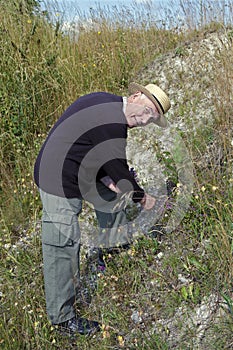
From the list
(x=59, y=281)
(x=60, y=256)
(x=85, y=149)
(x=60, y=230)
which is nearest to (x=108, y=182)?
(x=85, y=149)

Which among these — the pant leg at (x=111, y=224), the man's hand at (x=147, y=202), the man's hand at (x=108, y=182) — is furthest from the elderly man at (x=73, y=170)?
the pant leg at (x=111, y=224)

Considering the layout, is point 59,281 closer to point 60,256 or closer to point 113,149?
point 60,256

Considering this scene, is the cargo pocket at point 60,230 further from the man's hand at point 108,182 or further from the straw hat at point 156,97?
the straw hat at point 156,97

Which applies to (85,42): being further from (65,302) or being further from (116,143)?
(65,302)

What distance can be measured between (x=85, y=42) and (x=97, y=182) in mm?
3230

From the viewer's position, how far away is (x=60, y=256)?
9.46 feet

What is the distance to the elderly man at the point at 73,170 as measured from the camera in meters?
2.81

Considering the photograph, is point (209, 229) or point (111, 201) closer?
point (209, 229)

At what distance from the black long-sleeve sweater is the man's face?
6cm

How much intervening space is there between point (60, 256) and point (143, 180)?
148 cm

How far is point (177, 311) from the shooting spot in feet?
8.50

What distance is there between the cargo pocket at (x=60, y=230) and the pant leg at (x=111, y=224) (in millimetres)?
480

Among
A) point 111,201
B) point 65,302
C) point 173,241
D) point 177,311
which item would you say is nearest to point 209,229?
point 173,241

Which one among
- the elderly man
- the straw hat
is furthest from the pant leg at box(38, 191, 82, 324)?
the straw hat
